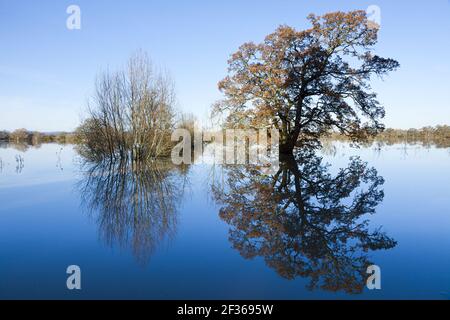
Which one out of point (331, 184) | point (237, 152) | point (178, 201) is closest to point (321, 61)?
point (237, 152)

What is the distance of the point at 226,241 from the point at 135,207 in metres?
2.75

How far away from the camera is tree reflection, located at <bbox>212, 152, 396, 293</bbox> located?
3859mm

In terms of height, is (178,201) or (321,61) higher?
(321,61)

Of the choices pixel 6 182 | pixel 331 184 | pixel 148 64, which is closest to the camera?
pixel 331 184

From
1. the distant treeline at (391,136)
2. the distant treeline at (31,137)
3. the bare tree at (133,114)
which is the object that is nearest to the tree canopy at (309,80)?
the bare tree at (133,114)

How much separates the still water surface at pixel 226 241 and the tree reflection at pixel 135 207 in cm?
3

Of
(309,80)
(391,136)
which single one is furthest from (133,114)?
(391,136)

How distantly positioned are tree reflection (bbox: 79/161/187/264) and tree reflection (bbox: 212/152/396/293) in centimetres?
111

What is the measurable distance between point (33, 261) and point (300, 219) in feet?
13.6

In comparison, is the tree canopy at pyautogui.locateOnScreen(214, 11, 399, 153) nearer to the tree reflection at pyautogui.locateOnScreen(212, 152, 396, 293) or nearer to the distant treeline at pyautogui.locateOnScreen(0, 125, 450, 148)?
the tree reflection at pyautogui.locateOnScreen(212, 152, 396, 293)

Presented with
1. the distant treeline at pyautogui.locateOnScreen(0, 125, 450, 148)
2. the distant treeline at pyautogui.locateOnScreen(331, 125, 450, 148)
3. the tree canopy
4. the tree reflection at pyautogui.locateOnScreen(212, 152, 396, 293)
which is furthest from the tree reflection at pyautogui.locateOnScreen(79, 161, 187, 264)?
the distant treeline at pyautogui.locateOnScreen(331, 125, 450, 148)
